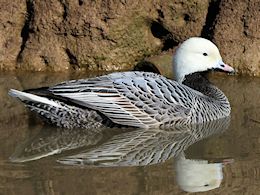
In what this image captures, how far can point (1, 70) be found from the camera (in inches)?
406

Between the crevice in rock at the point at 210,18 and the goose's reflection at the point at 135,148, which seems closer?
the goose's reflection at the point at 135,148

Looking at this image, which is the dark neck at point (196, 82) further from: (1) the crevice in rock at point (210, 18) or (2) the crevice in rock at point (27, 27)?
(2) the crevice in rock at point (27, 27)

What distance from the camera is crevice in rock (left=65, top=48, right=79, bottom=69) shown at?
1041 centimetres

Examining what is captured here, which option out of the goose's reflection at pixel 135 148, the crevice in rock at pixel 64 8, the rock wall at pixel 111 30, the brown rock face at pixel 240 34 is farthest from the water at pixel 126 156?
the crevice in rock at pixel 64 8

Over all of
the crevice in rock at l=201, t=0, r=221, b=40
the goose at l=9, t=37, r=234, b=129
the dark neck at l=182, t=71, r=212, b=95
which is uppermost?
the crevice in rock at l=201, t=0, r=221, b=40

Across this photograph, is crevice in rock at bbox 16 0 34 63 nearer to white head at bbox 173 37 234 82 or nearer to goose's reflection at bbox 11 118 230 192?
white head at bbox 173 37 234 82

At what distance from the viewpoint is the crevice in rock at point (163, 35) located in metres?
10.5

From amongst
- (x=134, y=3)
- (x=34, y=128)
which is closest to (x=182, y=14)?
(x=134, y=3)

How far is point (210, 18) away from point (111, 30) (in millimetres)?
1277

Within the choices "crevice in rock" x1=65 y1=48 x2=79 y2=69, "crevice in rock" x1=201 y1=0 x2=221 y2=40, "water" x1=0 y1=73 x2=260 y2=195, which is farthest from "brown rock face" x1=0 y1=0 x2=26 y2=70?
"crevice in rock" x1=201 y1=0 x2=221 y2=40

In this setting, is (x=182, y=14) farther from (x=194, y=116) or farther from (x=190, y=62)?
(x=194, y=116)

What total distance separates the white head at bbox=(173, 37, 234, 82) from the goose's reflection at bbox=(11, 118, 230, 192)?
0.69m

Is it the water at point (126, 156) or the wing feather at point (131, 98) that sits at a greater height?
the wing feather at point (131, 98)

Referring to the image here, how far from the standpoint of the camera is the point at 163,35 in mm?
10578
